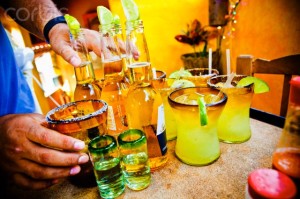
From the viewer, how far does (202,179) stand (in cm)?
58

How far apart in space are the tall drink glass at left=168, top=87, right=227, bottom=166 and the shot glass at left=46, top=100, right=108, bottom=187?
206mm

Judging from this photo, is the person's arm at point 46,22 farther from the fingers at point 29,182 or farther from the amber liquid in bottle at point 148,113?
the fingers at point 29,182

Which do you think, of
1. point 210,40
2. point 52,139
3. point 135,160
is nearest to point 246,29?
point 210,40

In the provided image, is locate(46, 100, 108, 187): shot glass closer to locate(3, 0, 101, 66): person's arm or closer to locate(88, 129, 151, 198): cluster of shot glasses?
locate(88, 129, 151, 198): cluster of shot glasses

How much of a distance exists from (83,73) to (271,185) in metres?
0.59

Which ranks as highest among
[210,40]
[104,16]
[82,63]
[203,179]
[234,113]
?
[104,16]

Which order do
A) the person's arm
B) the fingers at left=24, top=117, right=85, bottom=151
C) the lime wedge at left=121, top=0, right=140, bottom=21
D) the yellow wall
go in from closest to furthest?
the fingers at left=24, top=117, right=85, bottom=151 → the lime wedge at left=121, top=0, right=140, bottom=21 → the person's arm → the yellow wall

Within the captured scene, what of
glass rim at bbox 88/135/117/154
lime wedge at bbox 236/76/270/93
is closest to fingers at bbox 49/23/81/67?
glass rim at bbox 88/135/117/154

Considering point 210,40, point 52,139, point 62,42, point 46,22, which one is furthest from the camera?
point 210,40

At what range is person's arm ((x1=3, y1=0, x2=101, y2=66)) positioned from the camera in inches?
32.5

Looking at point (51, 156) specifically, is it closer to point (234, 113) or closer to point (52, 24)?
point (234, 113)

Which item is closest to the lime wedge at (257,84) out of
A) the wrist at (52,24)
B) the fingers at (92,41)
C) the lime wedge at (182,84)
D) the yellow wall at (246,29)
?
the lime wedge at (182,84)

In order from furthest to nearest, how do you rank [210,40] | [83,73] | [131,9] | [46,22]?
[210,40] < [46,22] < [83,73] < [131,9]

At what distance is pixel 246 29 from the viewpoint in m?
2.44
